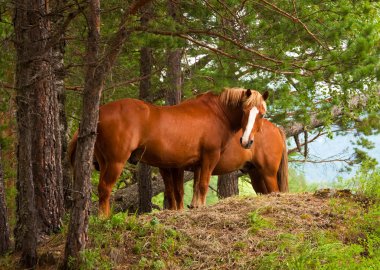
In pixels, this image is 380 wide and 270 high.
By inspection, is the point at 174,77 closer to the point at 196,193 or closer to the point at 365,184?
the point at 196,193

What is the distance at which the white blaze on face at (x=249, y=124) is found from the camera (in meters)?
9.52

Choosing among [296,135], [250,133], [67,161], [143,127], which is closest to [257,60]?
[250,133]

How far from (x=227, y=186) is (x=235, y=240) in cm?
666

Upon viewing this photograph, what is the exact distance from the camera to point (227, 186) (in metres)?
14.2

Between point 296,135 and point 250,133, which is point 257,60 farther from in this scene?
point 296,135

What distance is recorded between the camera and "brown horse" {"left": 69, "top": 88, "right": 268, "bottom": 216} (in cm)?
878

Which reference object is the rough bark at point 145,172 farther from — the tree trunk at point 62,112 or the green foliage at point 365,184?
the green foliage at point 365,184

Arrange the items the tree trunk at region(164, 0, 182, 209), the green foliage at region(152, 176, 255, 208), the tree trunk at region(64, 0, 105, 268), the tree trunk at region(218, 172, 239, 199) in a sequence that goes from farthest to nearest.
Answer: the green foliage at region(152, 176, 255, 208) < the tree trunk at region(218, 172, 239, 199) < the tree trunk at region(164, 0, 182, 209) < the tree trunk at region(64, 0, 105, 268)

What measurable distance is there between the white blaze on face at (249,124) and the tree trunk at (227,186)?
4.59 metres

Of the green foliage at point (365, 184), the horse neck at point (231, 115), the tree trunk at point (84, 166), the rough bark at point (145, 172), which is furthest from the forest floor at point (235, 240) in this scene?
the rough bark at point (145, 172)

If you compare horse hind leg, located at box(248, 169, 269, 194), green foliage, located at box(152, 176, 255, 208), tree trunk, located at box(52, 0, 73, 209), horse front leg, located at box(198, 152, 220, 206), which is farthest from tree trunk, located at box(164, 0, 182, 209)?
tree trunk, located at box(52, 0, 73, 209)

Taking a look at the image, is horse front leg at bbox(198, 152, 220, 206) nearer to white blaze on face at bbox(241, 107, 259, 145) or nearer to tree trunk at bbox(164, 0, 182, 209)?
white blaze on face at bbox(241, 107, 259, 145)

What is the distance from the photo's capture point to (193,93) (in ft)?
44.3

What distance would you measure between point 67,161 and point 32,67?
159 cm
